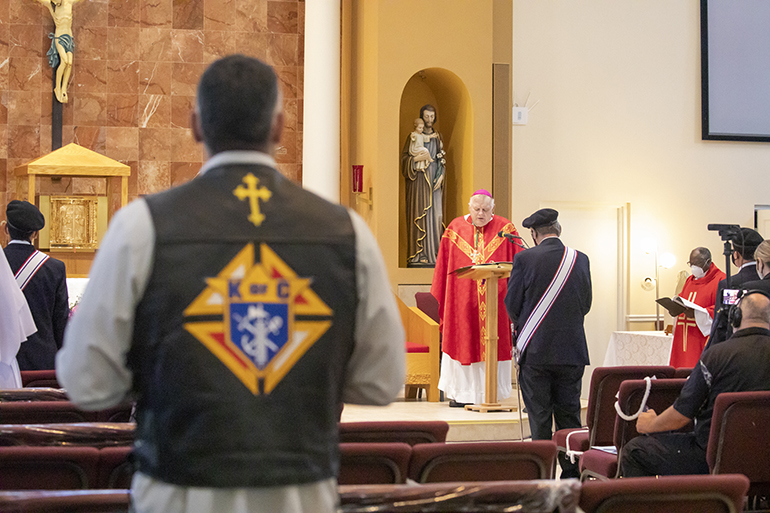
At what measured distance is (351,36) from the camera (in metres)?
11.2

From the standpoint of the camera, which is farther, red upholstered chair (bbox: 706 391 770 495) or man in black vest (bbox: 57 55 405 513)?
red upholstered chair (bbox: 706 391 770 495)

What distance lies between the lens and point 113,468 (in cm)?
244

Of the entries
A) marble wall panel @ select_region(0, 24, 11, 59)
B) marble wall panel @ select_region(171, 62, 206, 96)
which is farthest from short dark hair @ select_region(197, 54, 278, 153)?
marble wall panel @ select_region(0, 24, 11, 59)

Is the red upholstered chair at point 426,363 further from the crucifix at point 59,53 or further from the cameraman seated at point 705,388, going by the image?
the crucifix at point 59,53

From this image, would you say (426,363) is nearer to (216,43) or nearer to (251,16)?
(216,43)

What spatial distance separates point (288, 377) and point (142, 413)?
28cm

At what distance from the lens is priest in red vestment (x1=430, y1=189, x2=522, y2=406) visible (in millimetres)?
7723

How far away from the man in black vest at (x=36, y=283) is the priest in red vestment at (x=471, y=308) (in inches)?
147

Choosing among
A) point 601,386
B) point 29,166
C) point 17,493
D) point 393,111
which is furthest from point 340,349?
point 29,166

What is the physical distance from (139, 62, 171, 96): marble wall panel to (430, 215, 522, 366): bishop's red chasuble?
16.3 ft

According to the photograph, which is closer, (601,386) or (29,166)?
(601,386)

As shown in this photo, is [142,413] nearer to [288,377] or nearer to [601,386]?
[288,377]

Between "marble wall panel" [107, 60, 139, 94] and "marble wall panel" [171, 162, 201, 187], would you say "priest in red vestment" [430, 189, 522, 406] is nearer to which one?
"marble wall panel" [171, 162, 201, 187]

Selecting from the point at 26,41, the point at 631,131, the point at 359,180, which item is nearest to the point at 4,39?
the point at 26,41
